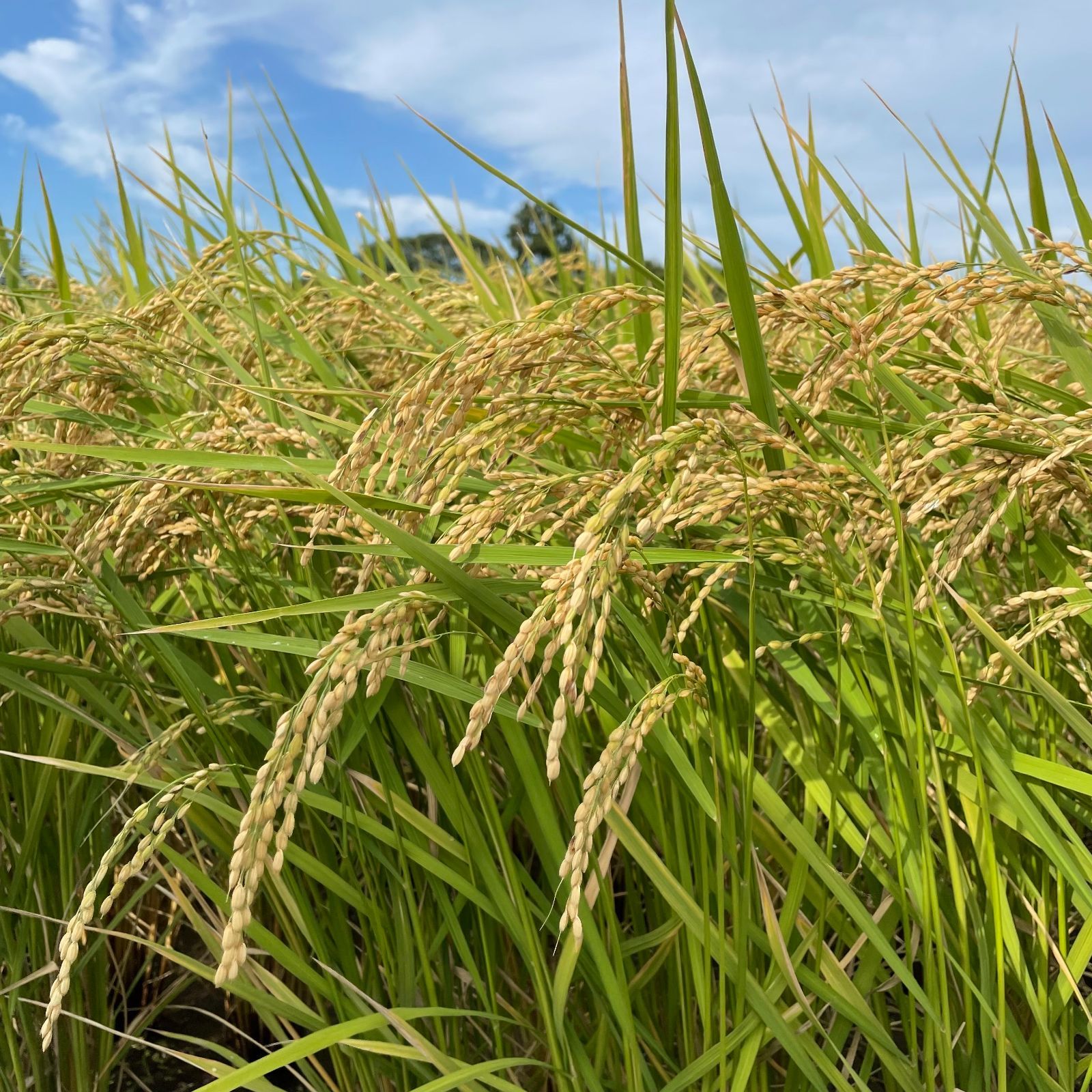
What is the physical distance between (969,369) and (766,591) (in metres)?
0.46

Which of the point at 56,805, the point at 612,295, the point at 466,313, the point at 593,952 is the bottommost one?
the point at 593,952

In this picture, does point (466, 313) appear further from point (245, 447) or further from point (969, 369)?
point (969, 369)

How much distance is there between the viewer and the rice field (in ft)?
3.67

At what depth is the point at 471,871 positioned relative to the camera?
1316 millimetres

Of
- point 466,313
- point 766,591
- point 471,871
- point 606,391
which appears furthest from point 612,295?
point 466,313

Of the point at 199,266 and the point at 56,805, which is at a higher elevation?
the point at 199,266

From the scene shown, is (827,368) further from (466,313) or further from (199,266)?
(466,313)

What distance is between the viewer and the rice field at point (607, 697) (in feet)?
3.67

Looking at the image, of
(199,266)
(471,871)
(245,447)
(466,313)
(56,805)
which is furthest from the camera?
(466,313)

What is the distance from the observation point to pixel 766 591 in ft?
4.85

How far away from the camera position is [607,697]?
1272mm

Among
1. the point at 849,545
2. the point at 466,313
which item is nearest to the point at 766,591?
the point at 849,545

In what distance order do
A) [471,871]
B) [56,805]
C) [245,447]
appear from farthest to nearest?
[56,805], [245,447], [471,871]

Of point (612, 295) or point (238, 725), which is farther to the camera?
point (238, 725)
